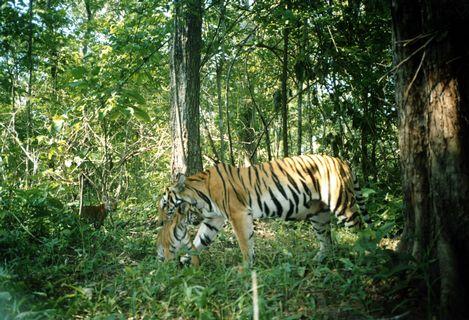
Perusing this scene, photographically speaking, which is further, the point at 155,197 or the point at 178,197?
the point at 155,197

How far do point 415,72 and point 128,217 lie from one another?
563 centimetres

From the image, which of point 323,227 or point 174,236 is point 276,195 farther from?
point 174,236

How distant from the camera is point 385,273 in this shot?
10.8 ft

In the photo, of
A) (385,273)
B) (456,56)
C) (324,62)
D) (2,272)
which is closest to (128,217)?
(2,272)

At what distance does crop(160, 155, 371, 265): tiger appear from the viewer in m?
5.75

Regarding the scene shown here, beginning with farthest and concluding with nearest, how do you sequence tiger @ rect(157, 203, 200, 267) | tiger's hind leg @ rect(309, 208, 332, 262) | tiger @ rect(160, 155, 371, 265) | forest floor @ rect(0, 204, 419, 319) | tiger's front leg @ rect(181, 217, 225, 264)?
tiger's front leg @ rect(181, 217, 225, 264), tiger @ rect(160, 155, 371, 265), tiger @ rect(157, 203, 200, 267), tiger's hind leg @ rect(309, 208, 332, 262), forest floor @ rect(0, 204, 419, 319)

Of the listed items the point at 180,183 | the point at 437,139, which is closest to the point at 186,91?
the point at 180,183

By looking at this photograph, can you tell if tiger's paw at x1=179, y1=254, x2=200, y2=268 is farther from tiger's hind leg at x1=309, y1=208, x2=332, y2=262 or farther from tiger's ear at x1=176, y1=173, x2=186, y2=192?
tiger's hind leg at x1=309, y1=208, x2=332, y2=262

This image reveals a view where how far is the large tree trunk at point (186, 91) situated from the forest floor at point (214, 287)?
196 cm

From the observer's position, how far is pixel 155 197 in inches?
342

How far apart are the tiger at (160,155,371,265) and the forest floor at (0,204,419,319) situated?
464mm

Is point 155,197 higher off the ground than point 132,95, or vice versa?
point 132,95

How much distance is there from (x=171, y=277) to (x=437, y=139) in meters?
2.57

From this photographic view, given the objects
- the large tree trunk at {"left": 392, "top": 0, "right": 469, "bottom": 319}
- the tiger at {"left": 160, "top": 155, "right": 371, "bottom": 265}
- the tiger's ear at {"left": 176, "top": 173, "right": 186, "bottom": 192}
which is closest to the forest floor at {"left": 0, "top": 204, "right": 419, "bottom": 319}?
the large tree trunk at {"left": 392, "top": 0, "right": 469, "bottom": 319}
